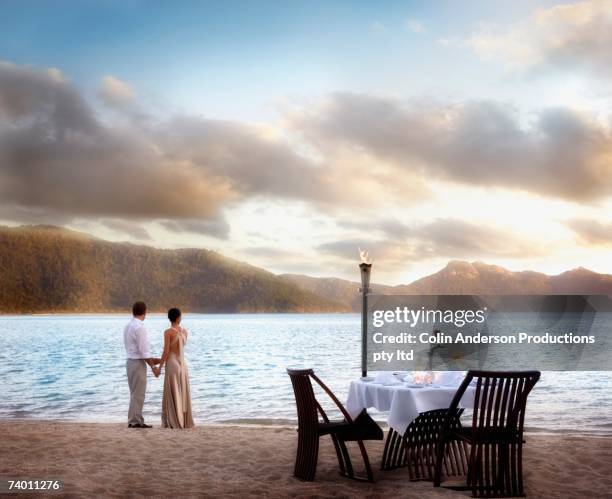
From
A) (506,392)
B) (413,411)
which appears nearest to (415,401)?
(413,411)

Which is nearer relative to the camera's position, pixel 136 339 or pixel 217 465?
pixel 217 465

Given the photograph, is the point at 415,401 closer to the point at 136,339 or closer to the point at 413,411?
the point at 413,411

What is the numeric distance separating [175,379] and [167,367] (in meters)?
0.18

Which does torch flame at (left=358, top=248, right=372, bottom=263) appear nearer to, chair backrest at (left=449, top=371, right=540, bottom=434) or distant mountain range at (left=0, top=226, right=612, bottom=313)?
chair backrest at (left=449, top=371, right=540, bottom=434)

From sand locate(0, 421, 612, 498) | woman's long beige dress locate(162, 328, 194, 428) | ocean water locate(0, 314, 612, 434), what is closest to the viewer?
sand locate(0, 421, 612, 498)

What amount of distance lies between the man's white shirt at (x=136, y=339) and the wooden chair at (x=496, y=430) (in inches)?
179

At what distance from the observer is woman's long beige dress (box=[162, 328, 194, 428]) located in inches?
370

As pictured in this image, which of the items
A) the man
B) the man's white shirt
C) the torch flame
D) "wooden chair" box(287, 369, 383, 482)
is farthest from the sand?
the torch flame

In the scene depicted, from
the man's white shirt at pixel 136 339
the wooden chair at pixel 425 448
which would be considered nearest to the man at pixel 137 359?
the man's white shirt at pixel 136 339

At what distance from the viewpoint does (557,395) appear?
21.1 m

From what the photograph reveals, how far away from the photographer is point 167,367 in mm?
9445

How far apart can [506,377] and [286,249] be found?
101 metres

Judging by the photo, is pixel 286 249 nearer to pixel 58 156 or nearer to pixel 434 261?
pixel 434 261

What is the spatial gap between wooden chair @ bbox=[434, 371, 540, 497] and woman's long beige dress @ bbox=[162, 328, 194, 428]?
428 cm
